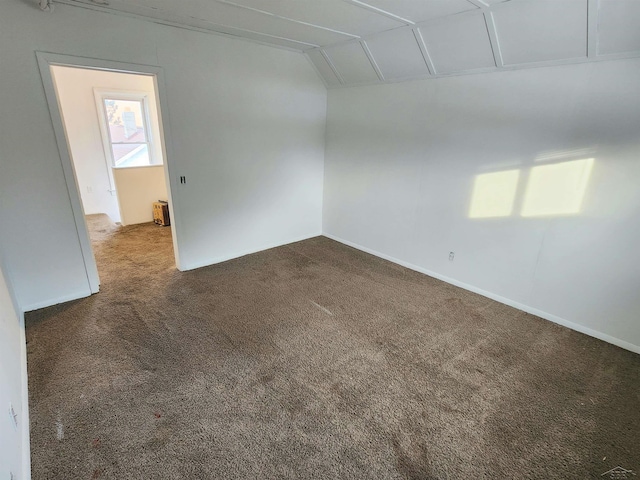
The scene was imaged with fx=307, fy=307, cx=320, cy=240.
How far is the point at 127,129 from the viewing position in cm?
541

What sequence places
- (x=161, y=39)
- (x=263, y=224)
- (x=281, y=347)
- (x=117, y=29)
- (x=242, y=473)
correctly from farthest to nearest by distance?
(x=263, y=224)
(x=161, y=39)
(x=117, y=29)
(x=281, y=347)
(x=242, y=473)

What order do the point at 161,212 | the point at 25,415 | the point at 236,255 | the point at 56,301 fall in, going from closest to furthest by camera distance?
the point at 25,415 < the point at 56,301 < the point at 236,255 < the point at 161,212

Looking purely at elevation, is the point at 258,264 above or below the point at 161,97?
below

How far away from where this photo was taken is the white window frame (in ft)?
16.1

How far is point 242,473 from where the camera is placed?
1.47 m

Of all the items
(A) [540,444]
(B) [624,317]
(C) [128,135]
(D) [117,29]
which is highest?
(D) [117,29]

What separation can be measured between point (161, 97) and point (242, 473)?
3104 mm

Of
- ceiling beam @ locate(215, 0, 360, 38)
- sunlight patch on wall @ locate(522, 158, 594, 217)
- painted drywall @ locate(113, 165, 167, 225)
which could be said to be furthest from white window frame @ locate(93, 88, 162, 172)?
sunlight patch on wall @ locate(522, 158, 594, 217)

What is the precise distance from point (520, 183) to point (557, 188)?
0.28 m

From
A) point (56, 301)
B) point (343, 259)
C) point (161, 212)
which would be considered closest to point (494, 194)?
point (343, 259)

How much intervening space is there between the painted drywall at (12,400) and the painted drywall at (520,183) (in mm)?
3531

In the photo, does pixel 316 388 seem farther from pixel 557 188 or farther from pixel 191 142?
pixel 191 142

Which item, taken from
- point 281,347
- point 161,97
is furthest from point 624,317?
point 161,97

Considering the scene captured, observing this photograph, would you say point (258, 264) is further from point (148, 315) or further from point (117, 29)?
point (117, 29)
